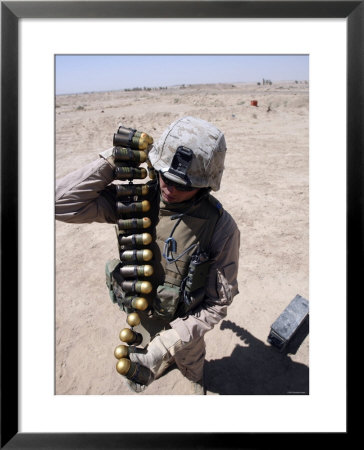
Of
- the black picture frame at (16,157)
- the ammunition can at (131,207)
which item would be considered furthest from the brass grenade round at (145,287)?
the black picture frame at (16,157)

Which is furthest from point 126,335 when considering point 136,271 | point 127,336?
point 136,271

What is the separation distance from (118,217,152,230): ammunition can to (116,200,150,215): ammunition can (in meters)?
0.08

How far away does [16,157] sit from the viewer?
2.31 meters

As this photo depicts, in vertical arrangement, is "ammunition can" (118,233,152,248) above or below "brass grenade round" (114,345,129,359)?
above

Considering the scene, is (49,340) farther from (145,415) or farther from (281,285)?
(281,285)

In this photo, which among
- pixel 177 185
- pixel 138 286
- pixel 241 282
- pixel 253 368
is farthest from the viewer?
pixel 241 282

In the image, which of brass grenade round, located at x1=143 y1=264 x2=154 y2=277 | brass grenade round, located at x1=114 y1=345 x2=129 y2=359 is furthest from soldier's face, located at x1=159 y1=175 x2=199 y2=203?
brass grenade round, located at x1=114 y1=345 x2=129 y2=359

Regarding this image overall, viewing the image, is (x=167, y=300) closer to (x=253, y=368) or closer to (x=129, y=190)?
(x=129, y=190)

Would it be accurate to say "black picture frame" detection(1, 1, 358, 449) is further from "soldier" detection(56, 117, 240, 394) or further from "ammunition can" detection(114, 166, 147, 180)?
"ammunition can" detection(114, 166, 147, 180)

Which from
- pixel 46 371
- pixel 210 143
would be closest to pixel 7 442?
pixel 46 371

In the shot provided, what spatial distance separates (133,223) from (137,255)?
10.5 inches

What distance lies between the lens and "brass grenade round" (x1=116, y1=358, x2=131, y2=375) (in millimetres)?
2385

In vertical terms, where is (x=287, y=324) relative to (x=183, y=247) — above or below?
below

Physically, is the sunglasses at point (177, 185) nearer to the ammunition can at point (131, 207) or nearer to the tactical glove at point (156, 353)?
the ammunition can at point (131, 207)
